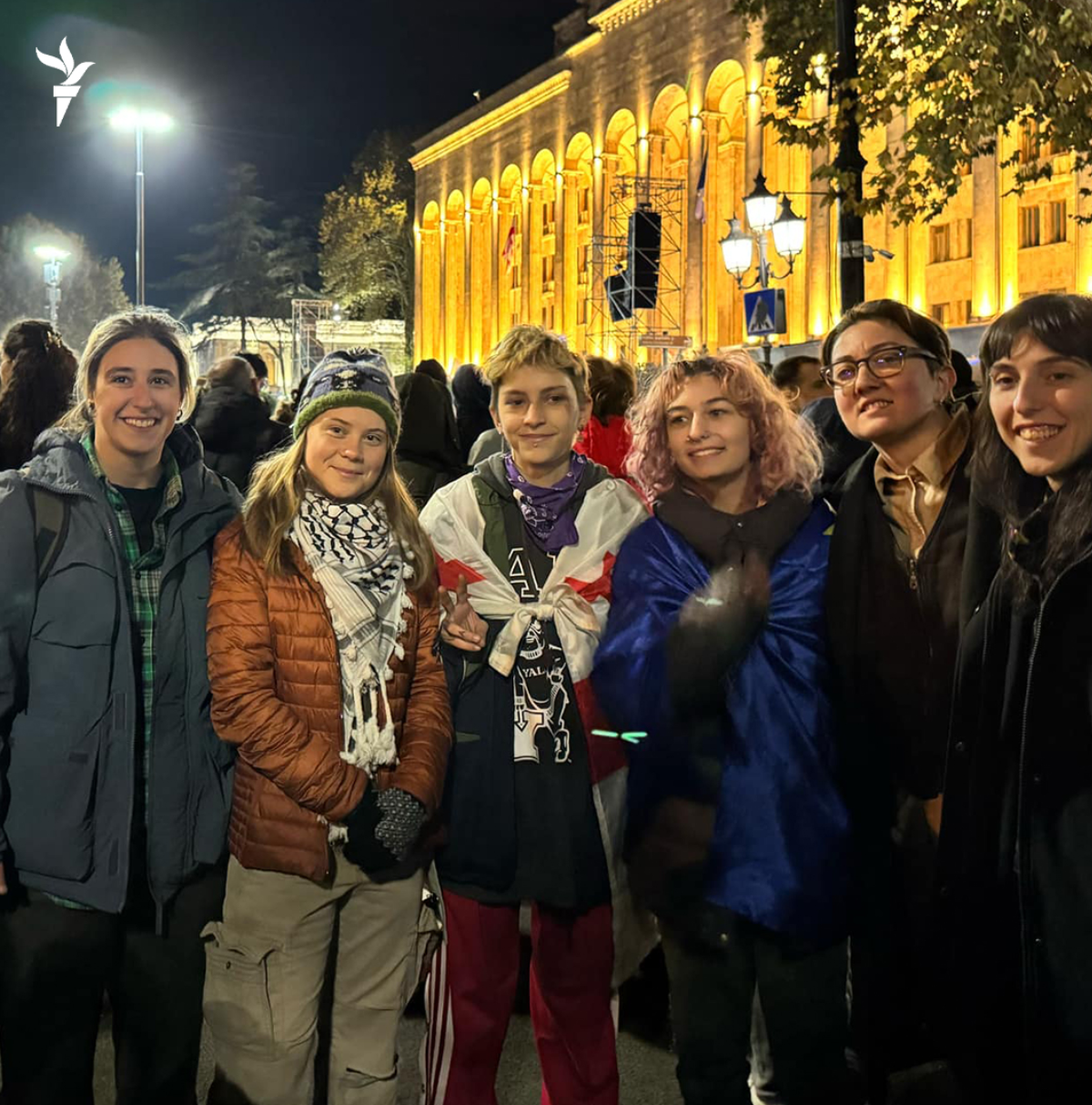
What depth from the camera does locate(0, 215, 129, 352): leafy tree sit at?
6178 cm

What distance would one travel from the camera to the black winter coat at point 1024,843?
254cm

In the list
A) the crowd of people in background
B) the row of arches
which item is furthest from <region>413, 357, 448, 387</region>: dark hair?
the row of arches

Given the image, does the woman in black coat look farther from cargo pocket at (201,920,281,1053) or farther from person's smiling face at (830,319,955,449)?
cargo pocket at (201,920,281,1053)

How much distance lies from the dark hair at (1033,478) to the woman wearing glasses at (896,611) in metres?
0.24

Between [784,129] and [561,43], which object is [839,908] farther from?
[561,43]

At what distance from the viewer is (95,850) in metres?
3.05

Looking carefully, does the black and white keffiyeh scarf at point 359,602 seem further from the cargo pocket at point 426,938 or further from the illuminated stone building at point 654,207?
the illuminated stone building at point 654,207

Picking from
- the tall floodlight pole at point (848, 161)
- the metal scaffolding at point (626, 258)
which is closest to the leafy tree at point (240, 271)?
the metal scaffolding at point (626, 258)

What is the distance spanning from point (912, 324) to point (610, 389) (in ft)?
9.84

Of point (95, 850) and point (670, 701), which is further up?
point (670, 701)

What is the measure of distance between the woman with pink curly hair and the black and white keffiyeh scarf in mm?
673

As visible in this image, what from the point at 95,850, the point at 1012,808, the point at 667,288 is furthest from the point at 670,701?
the point at 667,288

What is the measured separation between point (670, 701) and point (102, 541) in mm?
1659

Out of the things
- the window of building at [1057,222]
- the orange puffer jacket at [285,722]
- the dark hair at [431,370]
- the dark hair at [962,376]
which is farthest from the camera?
the window of building at [1057,222]
